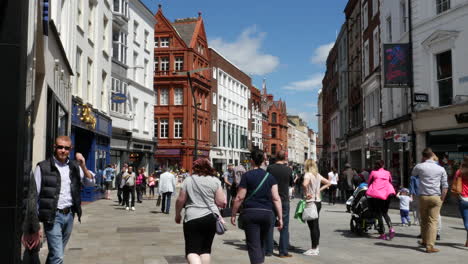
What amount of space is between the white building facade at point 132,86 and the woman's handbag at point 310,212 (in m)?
20.0

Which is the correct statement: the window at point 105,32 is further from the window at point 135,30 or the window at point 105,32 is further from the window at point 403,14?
the window at point 403,14

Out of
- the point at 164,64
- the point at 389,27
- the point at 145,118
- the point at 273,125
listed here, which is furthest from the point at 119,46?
the point at 273,125

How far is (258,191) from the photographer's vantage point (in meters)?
6.62

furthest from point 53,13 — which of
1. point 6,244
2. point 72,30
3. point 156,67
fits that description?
point 156,67

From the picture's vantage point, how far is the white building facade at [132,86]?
2989cm

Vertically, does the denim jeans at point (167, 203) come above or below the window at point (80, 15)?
below

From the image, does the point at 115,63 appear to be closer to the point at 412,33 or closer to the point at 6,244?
the point at 412,33

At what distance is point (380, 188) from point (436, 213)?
5.05 ft

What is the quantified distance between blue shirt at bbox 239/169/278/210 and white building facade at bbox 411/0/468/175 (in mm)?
14703

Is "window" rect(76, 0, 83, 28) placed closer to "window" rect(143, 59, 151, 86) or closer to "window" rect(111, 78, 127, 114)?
"window" rect(111, 78, 127, 114)

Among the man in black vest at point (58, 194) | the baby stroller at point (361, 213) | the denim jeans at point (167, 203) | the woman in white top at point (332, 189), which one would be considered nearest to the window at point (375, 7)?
the woman in white top at point (332, 189)

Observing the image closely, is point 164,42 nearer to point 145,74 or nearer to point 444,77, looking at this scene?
point 145,74

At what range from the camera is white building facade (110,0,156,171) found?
29.9 m

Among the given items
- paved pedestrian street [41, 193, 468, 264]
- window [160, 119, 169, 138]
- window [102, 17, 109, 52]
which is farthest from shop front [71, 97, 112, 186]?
window [160, 119, 169, 138]
